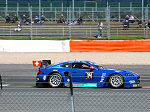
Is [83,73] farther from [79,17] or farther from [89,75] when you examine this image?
[79,17]

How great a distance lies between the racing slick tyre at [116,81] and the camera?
14.3 m

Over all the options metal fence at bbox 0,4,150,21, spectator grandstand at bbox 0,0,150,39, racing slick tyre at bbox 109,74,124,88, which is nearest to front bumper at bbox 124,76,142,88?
racing slick tyre at bbox 109,74,124,88

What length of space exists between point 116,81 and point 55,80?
225 cm

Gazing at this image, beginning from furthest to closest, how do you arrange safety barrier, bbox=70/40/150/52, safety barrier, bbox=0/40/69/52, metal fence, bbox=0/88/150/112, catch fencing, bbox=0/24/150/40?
1. catch fencing, bbox=0/24/150/40
2. safety barrier, bbox=0/40/69/52
3. safety barrier, bbox=70/40/150/52
4. metal fence, bbox=0/88/150/112

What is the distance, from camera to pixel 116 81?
1434cm

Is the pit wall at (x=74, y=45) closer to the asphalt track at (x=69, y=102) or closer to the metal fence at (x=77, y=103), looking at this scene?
the asphalt track at (x=69, y=102)

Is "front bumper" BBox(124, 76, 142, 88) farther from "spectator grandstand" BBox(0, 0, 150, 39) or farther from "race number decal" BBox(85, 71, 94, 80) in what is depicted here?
"spectator grandstand" BBox(0, 0, 150, 39)

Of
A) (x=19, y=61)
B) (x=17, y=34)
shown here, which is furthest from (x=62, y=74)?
(x=17, y=34)

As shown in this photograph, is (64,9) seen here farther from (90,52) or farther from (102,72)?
(102,72)

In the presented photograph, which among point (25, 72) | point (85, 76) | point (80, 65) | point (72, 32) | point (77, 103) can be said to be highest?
point (72, 32)

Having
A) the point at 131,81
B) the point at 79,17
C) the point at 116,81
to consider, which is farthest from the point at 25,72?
the point at 79,17

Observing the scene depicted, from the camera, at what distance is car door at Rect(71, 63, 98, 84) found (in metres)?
14.6

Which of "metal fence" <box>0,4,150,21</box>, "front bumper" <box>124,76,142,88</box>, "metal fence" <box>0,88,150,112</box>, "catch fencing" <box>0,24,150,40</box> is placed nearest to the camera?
"metal fence" <box>0,88,150,112</box>

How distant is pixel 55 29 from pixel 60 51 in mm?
4077
